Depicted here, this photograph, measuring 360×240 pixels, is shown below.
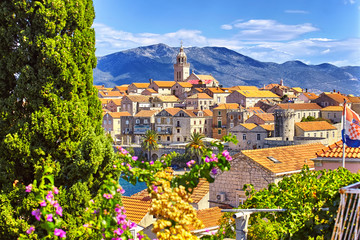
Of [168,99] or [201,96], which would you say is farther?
[168,99]

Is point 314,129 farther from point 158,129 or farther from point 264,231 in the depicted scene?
point 264,231

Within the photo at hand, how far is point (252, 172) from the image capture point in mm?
20422

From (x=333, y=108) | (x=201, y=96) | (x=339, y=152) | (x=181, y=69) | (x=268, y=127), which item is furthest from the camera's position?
(x=181, y=69)

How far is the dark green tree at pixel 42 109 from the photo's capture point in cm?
825

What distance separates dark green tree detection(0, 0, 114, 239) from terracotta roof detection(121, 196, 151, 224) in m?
8.95

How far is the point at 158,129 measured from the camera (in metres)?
90.9

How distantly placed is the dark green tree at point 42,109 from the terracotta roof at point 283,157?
12656 mm

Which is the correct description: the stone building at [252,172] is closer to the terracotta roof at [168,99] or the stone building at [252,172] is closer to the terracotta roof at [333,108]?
the terracotta roof at [333,108]

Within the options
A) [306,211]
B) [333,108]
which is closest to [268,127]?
[333,108]

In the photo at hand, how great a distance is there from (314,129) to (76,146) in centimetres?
6099

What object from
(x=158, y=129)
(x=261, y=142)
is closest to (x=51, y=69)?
(x=261, y=142)

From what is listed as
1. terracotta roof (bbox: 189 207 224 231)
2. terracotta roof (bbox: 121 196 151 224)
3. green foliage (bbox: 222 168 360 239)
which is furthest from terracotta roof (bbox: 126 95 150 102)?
green foliage (bbox: 222 168 360 239)

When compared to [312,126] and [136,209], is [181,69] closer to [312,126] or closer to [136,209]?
[312,126]

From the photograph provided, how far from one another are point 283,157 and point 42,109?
15050 mm
